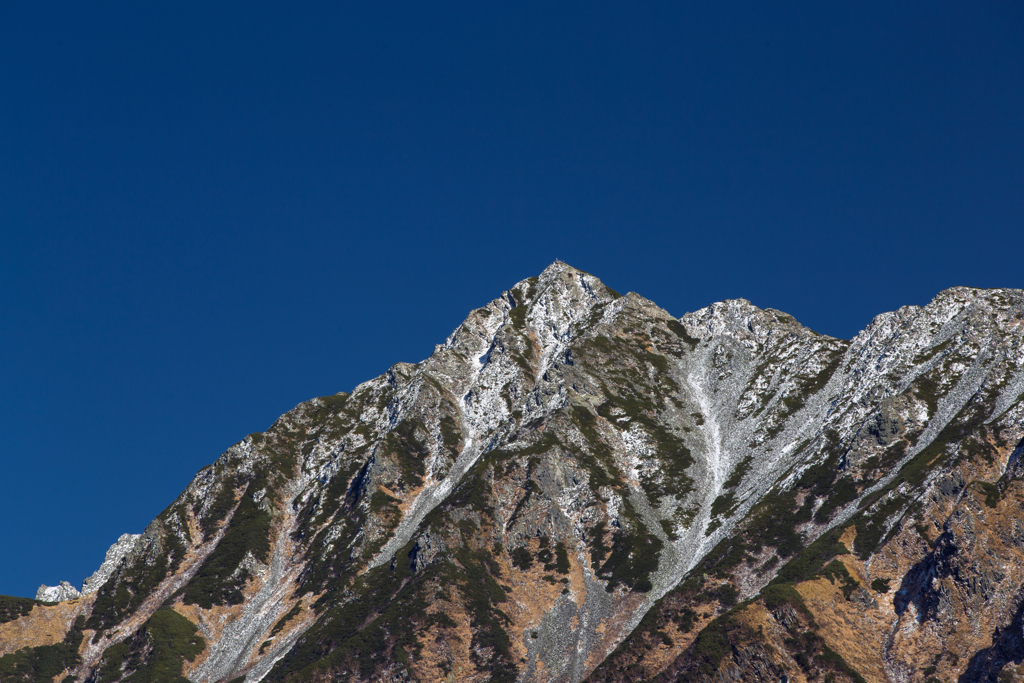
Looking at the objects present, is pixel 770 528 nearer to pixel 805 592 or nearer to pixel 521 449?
pixel 805 592

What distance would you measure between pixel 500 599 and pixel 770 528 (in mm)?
48008

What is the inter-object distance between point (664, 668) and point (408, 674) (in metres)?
41.9

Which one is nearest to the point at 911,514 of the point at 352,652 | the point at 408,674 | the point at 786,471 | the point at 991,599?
the point at 991,599

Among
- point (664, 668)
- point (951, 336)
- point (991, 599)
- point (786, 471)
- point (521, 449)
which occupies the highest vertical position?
point (521, 449)

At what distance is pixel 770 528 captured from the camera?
509ft

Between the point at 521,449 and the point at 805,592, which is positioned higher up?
the point at 521,449

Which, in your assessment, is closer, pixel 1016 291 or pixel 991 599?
pixel 991 599

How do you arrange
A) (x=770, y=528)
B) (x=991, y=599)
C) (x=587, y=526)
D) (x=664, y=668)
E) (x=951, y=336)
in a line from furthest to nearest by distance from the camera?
(x=951, y=336)
(x=587, y=526)
(x=770, y=528)
(x=664, y=668)
(x=991, y=599)

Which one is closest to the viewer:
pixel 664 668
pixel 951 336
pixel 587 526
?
pixel 664 668

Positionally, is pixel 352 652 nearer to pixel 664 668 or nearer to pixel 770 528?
pixel 664 668

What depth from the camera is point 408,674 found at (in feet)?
473

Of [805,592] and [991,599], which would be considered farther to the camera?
[805,592]

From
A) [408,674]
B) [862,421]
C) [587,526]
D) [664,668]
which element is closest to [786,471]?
[862,421]

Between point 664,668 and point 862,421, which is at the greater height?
point 862,421
